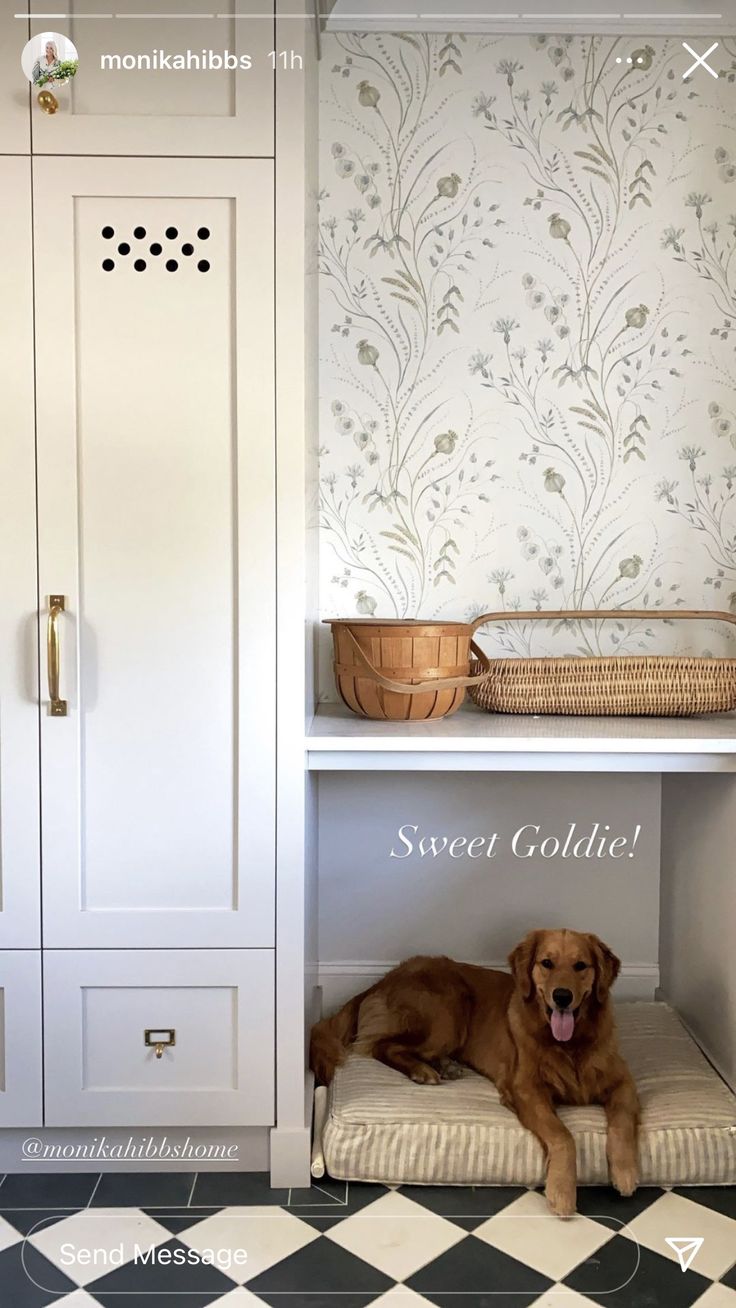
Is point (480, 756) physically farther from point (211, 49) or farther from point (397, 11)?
point (397, 11)

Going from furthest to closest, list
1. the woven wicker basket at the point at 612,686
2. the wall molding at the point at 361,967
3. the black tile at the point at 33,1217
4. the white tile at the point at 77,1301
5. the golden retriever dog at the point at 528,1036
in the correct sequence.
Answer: the wall molding at the point at 361,967 < the woven wicker basket at the point at 612,686 < the golden retriever dog at the point at 528,1036 < the black tile at the point at 33,1217 < the white tile at the point at 77,1301

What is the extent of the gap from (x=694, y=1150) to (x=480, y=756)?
821mm

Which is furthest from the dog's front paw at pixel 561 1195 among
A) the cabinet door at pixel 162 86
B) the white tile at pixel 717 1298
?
the cabinet door at pixel 162 86

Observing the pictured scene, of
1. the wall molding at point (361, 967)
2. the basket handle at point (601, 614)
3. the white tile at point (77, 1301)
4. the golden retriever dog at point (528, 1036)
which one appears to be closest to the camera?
the white tile at point (77, 1301)

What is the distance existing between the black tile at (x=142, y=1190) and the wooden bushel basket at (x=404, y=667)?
961 millimetres

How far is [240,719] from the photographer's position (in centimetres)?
200

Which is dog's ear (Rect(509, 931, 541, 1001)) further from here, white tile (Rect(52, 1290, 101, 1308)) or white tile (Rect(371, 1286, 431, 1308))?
white tile (Rect(52, 1290, 101, 1308))

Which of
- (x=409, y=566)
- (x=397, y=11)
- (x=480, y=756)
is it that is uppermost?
(x=397, y=11)

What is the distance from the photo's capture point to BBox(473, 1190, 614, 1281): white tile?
180 centimetres

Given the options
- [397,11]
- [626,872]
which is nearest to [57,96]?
[397,11]

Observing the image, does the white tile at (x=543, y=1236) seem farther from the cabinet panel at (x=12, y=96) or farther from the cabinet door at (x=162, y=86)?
the cabinet panel at (x=12, y=96)

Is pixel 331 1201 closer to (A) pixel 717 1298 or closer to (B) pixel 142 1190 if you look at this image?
(B) pixel 142 1190

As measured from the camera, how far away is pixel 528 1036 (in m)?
2.11

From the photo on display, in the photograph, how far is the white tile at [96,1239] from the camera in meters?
1.79
